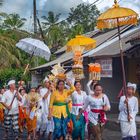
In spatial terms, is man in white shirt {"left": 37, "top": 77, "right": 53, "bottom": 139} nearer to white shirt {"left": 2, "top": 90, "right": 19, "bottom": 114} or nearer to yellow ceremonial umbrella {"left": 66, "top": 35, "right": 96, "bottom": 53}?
white shirt {"left": 2, "top": 90, "right": 19, "bottom": 114}

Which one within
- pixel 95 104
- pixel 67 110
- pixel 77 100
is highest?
pixel 77 100

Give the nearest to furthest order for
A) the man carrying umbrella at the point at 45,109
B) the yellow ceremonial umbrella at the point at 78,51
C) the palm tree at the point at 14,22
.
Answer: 1. the yellow ceremonial umbrella at the point at 78,51
2. the man carrying umbrella at the point at 45,109
3. the palm tree at the point at 14,22

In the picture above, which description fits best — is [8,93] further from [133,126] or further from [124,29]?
[124,29]

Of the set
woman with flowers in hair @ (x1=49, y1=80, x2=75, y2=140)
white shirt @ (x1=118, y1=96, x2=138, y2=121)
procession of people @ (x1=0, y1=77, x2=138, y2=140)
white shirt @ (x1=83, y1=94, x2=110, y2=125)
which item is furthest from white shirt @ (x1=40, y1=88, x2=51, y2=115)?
white shirt @ (x1=118, y1=96, x2=138, y2=121)

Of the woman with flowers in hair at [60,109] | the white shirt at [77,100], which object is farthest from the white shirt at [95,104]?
the white shirt at [77,100]

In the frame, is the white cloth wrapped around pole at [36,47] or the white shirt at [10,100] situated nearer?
the white shirt at [10,100]

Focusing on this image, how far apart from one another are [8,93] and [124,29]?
40.1ft

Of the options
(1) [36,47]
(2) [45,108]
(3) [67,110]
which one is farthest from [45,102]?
(3) [67,110]

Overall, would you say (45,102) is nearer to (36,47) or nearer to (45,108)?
(45,108)

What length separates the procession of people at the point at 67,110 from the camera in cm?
978

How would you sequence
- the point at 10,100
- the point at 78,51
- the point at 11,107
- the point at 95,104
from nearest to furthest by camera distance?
the point at 95,104
the point at 78,51
the point at 11,107
the point at 10,100

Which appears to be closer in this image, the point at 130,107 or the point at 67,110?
the point at 130,107

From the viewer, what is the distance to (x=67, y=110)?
37.7ft

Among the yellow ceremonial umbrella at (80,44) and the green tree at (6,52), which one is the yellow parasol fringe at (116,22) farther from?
Result: the green tree at (6,52)
